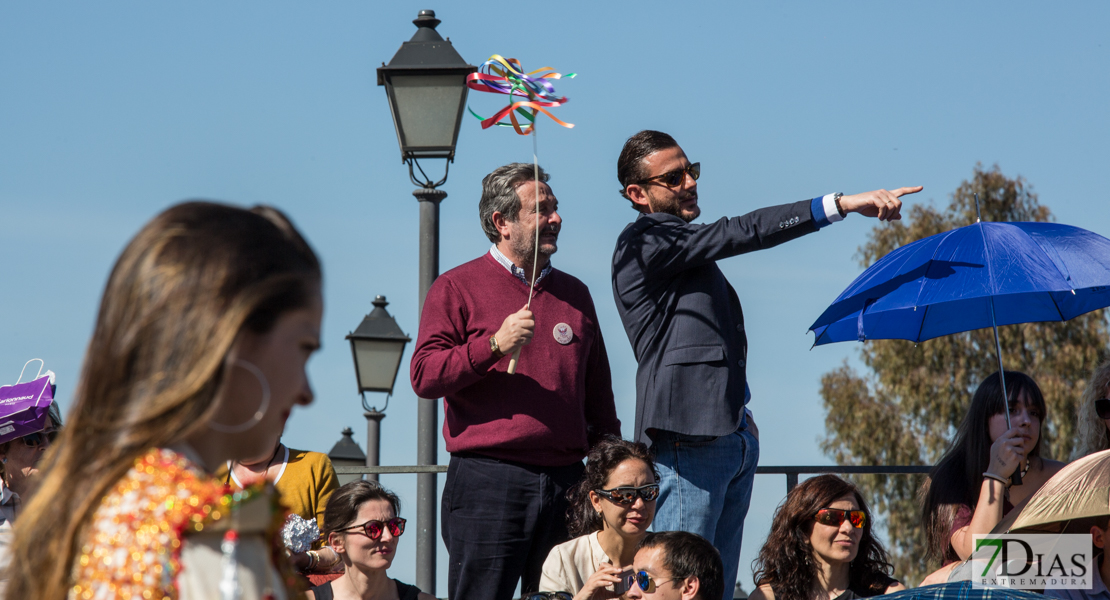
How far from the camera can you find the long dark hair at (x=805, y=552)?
5.36 meters

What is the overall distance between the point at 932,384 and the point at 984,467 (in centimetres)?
1754

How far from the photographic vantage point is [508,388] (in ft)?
16.8

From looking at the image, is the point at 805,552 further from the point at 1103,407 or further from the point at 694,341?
the point at 1103,407

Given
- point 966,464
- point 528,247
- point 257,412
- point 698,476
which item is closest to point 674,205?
point 528,247

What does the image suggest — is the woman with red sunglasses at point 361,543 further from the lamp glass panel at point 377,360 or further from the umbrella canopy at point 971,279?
the lamp glass panel at point 377,360

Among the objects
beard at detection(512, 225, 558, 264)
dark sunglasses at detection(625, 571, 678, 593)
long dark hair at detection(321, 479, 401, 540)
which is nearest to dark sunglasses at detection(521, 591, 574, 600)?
dark sunglasses at detection(625, 571, 678, 593)

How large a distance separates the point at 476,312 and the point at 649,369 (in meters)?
0.80

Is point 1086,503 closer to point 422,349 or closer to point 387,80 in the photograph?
point 422,349

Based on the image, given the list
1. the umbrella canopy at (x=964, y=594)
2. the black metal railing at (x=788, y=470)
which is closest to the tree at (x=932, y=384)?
the black metal railing at (x=788, y=470)

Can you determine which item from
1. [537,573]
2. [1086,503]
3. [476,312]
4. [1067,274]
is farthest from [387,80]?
[1086,503]

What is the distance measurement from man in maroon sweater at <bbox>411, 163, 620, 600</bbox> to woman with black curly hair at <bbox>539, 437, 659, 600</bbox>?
89mm

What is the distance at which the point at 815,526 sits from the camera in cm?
549

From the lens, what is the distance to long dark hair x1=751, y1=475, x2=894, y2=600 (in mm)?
5359

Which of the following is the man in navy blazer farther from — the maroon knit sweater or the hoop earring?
the hoop earring
